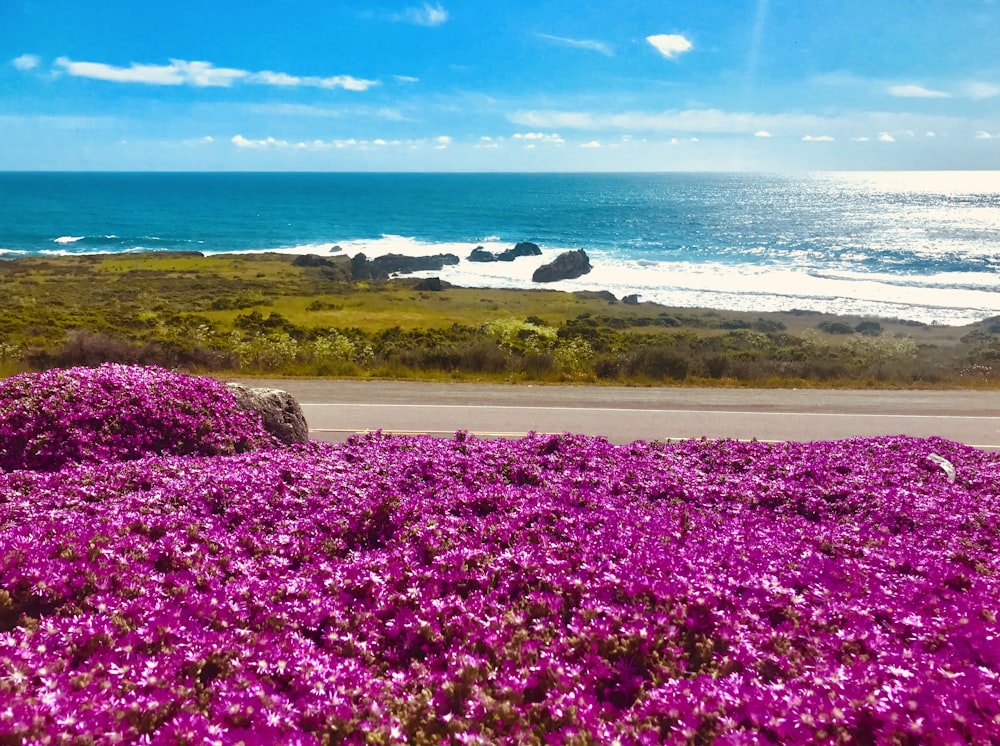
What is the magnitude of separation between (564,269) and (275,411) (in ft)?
238

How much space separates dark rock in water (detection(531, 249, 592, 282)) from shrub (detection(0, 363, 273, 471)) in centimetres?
7094

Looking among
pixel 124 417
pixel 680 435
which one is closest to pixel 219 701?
pixel 124 417

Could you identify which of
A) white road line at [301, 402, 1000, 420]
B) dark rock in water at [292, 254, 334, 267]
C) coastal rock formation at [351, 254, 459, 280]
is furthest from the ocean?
white road line at [301, 402, 1000, 420]

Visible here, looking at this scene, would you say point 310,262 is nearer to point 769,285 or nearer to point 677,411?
point 769,285

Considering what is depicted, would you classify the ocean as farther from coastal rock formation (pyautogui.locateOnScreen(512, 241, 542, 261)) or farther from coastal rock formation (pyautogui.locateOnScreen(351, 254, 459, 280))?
coastal rock formation (pyautogui.locateOnScreen(351, 254, 459, 280))

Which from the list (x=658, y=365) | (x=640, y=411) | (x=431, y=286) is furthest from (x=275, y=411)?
A: (x=431, y=286)

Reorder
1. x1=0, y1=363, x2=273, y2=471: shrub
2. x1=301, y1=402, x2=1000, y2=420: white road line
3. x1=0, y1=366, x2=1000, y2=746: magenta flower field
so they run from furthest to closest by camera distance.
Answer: x1=301, y1=402, x2=1000, y2=420: white road line, x1=0, y1=363, x2=273, y2=471: shrub, x1=0, y1=366, x2=1000, y2=746: magenta flower field

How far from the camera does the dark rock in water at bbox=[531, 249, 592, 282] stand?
80.9m

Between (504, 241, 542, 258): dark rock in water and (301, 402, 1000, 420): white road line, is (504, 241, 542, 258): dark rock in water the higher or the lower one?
the higher one

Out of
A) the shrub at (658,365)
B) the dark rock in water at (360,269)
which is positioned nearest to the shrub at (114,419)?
the shrub at (658,365)

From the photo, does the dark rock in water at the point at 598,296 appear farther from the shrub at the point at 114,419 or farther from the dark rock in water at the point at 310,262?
the shrub at the point at 114,419

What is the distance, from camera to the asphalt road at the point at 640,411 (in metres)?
15.2

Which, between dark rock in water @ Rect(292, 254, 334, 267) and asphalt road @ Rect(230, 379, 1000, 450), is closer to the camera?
asphalt road @ Rect(230, 379, 1000, 450)

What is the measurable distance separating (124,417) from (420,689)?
7208mm
